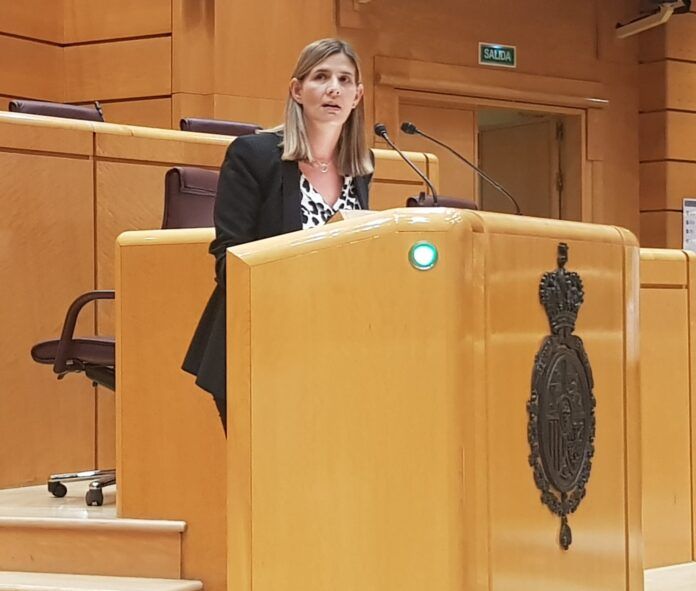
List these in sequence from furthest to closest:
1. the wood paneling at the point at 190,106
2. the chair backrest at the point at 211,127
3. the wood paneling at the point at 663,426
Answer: the wood paneling at the point at 190,106
the chair backrest at the point at 211,127
the wood paneling at the point at 663,426

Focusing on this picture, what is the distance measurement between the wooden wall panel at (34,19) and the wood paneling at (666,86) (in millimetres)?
2733

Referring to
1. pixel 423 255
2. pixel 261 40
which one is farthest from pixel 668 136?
pixel 423 255

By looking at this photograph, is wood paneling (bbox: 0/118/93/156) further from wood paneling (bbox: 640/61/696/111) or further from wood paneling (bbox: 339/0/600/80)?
wood paneling (bbox: 640/61/696/111)

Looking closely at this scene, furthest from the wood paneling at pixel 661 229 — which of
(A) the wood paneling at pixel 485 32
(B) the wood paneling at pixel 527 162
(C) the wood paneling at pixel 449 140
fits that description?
(C) the wood paneling at pixel 449 140

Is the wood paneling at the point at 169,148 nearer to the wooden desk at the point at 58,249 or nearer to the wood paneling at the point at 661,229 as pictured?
the wooden desk at the point at 58,249

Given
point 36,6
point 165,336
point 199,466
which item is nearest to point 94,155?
point 165,336

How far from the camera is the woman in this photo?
5.51 feet

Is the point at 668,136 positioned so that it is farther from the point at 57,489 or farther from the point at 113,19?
the point at 57,489

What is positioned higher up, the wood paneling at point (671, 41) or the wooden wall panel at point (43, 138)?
the wood paneling at point (671, 41)

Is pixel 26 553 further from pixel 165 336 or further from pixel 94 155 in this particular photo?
pixel 94 155

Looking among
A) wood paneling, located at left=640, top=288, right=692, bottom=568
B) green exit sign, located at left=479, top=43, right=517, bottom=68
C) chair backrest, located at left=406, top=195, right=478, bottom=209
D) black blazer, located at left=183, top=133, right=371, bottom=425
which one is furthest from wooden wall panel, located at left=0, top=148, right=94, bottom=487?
green exit sign, located at left=479, top=43, right=517, bottom=68

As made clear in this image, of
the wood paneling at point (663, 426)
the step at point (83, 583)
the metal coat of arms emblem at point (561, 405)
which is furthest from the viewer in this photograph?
the wood paneling at point (663, 426)

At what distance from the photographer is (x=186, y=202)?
102 inches

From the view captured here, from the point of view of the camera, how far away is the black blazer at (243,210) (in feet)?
5.48
